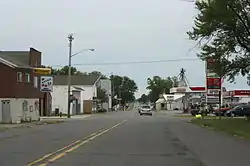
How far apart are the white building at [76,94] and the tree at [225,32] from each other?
1736 inches

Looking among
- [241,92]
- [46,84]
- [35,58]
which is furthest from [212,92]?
[241,92]

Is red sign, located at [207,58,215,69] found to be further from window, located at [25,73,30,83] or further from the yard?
window, located at [25,73,30,83]

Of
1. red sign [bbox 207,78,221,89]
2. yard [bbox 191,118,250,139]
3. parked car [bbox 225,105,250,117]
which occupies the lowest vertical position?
yard [bbox 191,118,250,139]

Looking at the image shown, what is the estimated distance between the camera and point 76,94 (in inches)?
3841

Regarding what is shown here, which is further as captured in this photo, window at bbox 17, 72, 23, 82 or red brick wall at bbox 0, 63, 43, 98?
window at bbox 17, 72, 23, 82

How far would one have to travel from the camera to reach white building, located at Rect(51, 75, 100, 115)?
9331 cm

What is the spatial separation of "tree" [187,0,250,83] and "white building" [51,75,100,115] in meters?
44.1

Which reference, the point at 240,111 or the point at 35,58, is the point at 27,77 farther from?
the point at 240,111

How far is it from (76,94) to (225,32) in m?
59.3

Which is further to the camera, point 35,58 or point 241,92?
point 241,92

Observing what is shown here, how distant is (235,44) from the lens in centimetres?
4128

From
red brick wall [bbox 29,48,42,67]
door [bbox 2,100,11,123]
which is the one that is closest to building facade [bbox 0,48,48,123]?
door [bbox 2,100,11,123]

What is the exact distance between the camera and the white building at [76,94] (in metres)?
93.3

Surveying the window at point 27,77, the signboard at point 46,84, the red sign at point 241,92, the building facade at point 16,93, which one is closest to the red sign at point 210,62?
the building facade at point 16,93
